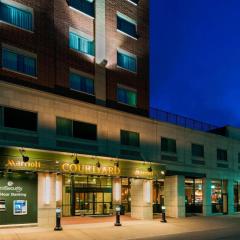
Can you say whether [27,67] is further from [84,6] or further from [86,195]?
[86,195]

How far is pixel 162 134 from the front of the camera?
39.3m

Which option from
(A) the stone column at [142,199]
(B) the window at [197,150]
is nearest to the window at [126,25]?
(B) the window at [197,150]

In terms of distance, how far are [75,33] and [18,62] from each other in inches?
235

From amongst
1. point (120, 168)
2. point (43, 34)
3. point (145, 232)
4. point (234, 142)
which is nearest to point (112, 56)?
point (43, 34)

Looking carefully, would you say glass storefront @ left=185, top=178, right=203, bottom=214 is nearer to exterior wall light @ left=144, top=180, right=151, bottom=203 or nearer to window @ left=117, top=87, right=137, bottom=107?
exterior wall light @ left=144, top=180, right=151, bottom=203

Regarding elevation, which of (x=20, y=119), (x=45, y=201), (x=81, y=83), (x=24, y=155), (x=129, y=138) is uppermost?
(x=81, y=83)

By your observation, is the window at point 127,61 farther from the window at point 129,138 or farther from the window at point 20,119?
the window at point 20,119

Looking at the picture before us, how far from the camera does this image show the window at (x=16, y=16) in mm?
29797

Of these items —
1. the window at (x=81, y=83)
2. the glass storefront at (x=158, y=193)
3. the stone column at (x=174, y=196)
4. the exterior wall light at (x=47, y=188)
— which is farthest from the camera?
the glass storefront at (x=158, y=193)

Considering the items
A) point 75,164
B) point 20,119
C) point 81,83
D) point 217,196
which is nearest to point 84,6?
point 81,83

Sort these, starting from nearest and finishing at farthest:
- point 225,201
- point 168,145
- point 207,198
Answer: point 168,145, point 207,198, point 225,201

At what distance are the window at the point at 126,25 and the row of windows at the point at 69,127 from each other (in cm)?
855

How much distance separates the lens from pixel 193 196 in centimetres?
4272

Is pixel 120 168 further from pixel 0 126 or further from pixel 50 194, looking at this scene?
pixel 0 126
